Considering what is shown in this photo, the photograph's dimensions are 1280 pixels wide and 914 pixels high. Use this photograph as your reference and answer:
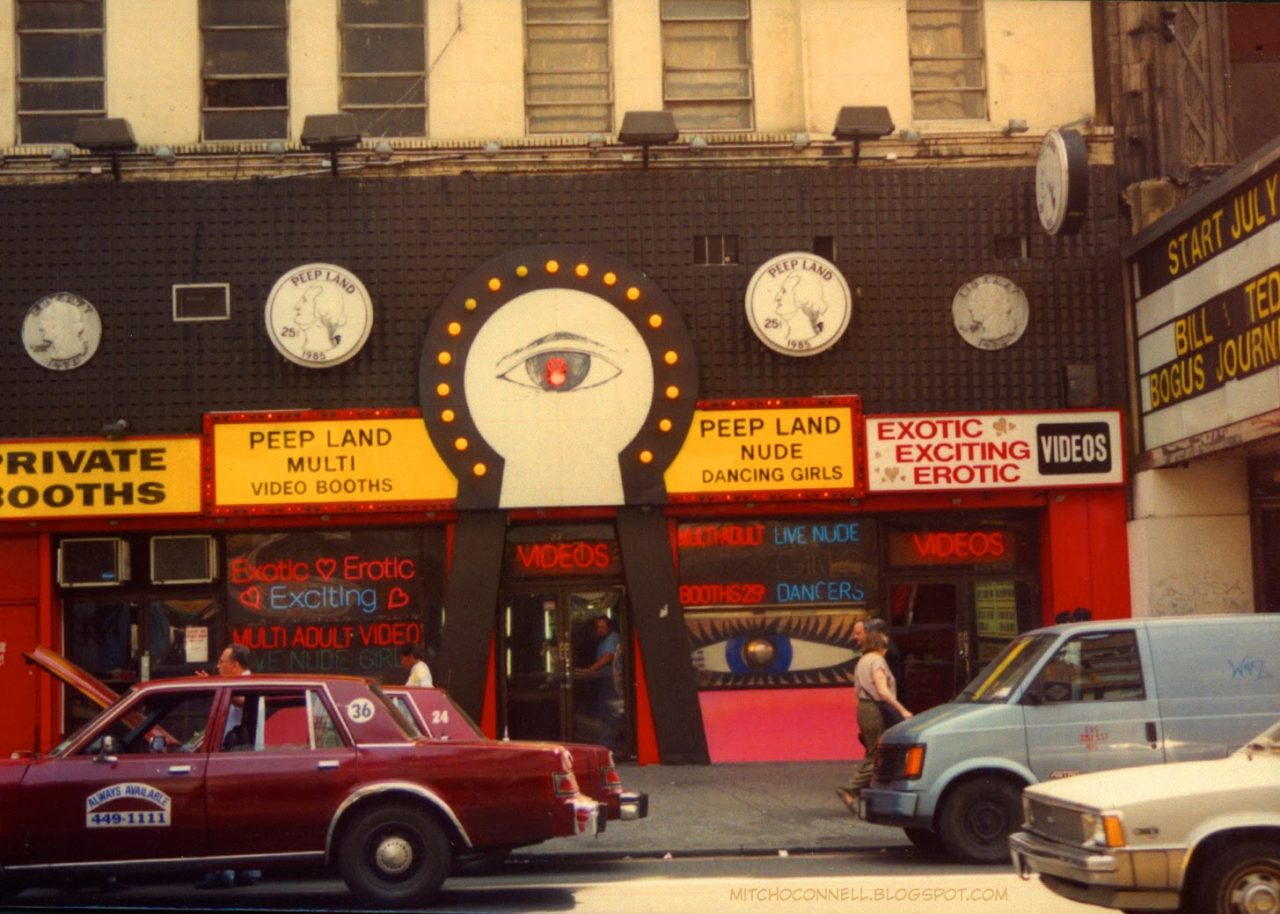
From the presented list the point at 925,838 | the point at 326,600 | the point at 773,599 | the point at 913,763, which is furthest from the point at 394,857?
the point at 773,599

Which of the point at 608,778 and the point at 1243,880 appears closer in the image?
the point at 1243,880

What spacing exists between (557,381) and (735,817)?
6274 mm

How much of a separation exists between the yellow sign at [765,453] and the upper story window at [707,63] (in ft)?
12.0

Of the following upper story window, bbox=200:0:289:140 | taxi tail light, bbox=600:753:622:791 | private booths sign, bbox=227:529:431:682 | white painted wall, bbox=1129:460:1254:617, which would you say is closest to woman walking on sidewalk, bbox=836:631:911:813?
taxi tail light, bbox=600:753:622:791

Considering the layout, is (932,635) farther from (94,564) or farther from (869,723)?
(94,564)

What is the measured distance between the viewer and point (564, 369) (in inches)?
818

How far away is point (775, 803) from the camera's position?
1741 centimetres

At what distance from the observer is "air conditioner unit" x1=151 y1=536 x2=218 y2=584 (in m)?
20.8

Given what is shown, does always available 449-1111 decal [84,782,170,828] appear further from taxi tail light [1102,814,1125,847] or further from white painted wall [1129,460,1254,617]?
white painted wall [1129,460,1254,617]

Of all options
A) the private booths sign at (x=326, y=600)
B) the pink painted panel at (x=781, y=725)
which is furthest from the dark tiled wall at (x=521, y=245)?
the pink painted panel at (x=781, y=725)

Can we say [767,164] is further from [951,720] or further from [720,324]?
[951,720]

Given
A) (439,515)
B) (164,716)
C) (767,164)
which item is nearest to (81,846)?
(164,716)

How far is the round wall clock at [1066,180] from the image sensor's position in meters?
19.7

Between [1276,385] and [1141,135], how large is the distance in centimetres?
537
